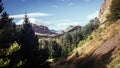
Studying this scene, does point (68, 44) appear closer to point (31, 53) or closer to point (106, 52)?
point (106, 52)

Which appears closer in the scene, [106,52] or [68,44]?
A: [106,52]

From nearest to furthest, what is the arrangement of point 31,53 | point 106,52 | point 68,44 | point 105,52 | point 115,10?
point 31,53 → point 106,52 → point 105,52 → point 115,10 → point 68,44

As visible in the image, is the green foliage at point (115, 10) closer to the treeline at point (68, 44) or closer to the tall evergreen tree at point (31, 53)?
the tall evergreen tree at point (31, 53)

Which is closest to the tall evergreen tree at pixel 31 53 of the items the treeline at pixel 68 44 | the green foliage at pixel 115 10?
the green foliage at pixel 115 10

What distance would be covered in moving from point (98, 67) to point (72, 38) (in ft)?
491

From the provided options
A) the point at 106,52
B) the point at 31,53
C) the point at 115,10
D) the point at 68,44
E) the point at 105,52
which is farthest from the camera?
the point at 68,44

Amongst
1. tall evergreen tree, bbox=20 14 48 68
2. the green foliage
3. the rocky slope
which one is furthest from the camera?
the green foliage

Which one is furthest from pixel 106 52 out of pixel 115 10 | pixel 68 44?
pixel 68 44

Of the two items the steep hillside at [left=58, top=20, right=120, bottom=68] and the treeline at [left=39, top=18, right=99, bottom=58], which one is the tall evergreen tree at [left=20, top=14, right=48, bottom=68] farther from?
the treeline at [left=39, top=18, right=99, bottom=58]

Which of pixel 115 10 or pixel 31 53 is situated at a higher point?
pixel 115 10

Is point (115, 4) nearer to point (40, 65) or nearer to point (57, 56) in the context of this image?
point (40, 65)

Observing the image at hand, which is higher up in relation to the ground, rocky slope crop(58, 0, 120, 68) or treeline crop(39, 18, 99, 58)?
rocky slope crop(58, 0, 120, 68)

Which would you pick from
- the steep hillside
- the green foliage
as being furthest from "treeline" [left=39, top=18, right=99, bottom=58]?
the steep hillside

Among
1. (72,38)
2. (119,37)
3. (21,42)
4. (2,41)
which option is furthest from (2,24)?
(72,38)
